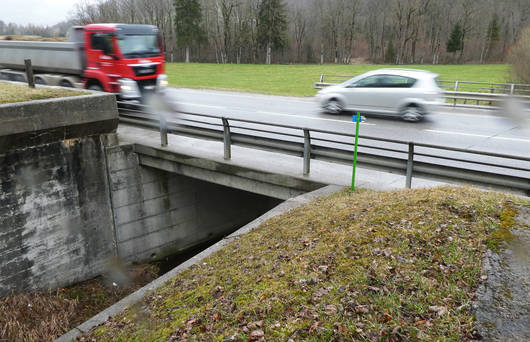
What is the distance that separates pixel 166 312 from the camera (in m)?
5.28

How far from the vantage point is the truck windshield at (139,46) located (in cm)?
1479

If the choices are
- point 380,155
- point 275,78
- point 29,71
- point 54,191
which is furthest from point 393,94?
point 275,78

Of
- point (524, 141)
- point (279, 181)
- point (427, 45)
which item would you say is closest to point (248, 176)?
point (279, 181)

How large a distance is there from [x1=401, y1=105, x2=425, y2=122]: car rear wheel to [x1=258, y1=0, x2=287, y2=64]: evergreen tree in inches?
2086

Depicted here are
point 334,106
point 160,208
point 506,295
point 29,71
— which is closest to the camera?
point 506,295

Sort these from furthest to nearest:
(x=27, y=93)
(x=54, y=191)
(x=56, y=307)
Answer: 1. (x=27, y=93)
2. (x=54, y=191)
3. (x=56, y=307)

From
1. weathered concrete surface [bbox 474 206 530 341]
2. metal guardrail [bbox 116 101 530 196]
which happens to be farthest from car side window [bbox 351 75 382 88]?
weathered concrete surface [bbox 474 206 530 341]

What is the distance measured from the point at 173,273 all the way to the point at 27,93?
22.3 feet

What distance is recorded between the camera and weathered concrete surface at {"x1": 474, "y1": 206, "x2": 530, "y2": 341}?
374 cm

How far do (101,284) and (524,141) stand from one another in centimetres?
1196

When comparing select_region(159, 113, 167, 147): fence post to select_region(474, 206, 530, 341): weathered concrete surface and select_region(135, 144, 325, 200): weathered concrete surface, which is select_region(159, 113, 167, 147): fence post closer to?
select_region(135, 144, 325, 200): weathered concrete surface

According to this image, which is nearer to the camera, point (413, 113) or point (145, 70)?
point (413, 113)

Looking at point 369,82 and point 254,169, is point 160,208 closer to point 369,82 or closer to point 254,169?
point 254,169

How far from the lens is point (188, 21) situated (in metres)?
Result: 67.7
